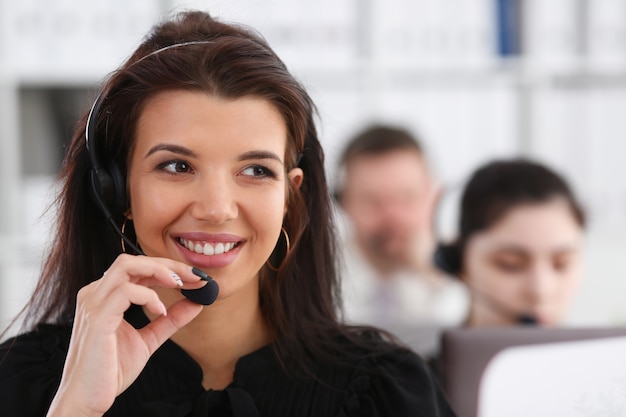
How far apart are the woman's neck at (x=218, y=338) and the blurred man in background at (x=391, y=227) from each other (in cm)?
171

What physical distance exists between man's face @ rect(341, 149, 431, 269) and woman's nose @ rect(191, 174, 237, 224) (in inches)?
76.1

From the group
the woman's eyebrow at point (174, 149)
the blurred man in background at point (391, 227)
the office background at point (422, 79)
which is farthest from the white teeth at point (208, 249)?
the office background at point (422, 79)

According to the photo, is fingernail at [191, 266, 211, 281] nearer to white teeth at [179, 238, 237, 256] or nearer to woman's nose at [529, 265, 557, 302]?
white teeth at [179, 238, 237, 256]

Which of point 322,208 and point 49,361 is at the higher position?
point 322,208

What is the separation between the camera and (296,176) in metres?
1.40

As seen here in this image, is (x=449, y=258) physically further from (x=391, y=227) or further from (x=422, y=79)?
(x=422, y=79)

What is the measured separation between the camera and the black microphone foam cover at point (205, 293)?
1246 millimetres

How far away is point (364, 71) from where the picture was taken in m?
3.35

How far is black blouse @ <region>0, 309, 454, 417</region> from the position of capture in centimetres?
137

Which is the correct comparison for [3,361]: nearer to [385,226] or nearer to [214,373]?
[214,373]

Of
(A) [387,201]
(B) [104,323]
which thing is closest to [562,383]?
(B) [104,323]

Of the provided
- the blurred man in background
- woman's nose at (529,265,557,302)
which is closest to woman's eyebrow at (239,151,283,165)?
woman's nose at (529,265,557,302)

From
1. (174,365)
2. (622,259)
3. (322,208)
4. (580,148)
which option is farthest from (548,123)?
(174,365)

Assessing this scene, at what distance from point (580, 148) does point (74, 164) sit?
246cm
